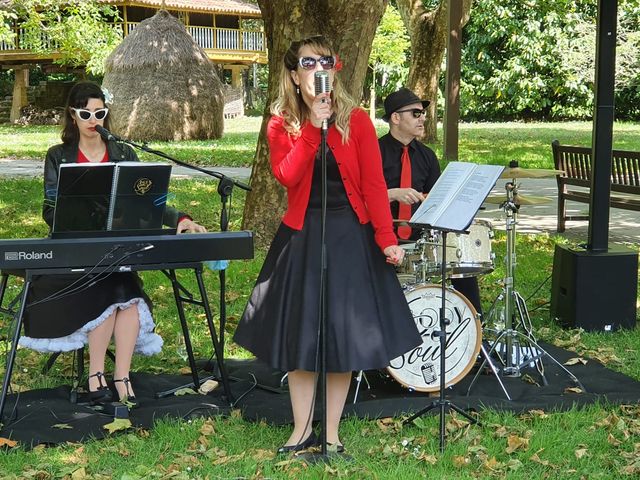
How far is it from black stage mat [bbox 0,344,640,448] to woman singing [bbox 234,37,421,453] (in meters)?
0.85

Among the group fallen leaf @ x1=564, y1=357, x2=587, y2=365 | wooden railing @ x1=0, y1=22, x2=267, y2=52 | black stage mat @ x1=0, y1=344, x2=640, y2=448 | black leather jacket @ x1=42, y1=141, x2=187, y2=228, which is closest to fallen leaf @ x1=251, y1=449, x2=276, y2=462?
black stage mat @ x1=0, y1=344, x2=640, y2=448

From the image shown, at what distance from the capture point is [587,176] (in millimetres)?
11156

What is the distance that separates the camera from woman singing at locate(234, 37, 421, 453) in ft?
14.6

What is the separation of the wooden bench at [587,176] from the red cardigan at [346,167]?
5.75 metres

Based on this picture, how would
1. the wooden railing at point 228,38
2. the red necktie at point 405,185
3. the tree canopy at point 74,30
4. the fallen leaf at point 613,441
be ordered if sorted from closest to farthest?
1. the fallen leaf at point 613,441
2. the red necktie at point 405,185
3. the tree canopy at point 74,30
4. the wooden railing at point 228,38

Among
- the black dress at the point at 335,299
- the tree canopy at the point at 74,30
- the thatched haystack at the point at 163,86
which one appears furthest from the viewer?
the tree canopy at the point at 74,30

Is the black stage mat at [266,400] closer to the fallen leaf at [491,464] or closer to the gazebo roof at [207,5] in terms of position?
the fallen leaf at [491,464]

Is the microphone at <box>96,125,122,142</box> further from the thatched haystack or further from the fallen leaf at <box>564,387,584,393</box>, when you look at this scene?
the thatched haystack

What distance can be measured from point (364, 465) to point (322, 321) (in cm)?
80

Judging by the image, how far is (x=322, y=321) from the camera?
14.5ft

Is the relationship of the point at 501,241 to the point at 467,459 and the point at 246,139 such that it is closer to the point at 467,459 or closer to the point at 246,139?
the point at 467,459

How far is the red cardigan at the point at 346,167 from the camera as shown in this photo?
4402 mm

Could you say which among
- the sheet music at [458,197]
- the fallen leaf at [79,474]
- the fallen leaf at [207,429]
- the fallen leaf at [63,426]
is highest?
the sheet music at [458,197]

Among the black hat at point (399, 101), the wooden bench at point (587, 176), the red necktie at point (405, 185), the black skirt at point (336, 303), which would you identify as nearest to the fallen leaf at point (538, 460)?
the black skirt at point (336, 303)
